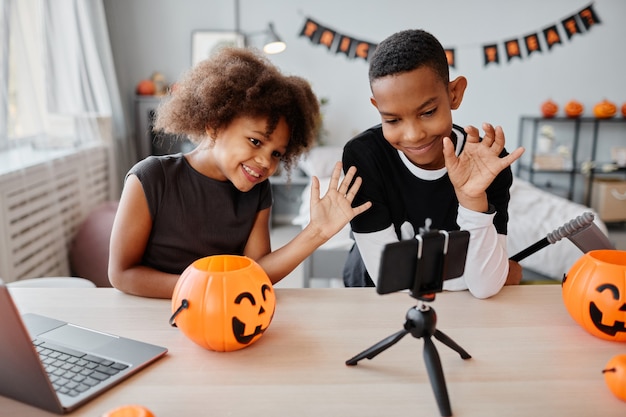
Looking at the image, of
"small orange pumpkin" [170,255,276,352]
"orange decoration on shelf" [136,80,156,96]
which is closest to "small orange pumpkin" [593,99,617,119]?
"orange decoration on shelf" [136,80,156,96]

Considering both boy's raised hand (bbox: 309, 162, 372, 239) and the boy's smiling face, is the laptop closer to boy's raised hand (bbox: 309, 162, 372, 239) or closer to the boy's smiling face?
boy's raised hand (bbox: 309, 162, 372, 239)

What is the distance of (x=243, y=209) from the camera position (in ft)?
4.07

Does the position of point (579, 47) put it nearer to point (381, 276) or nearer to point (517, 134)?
point (517, 134)

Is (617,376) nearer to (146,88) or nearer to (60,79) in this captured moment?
(60,79)

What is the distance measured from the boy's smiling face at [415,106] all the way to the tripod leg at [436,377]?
0.45 m

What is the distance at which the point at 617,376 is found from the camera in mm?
649

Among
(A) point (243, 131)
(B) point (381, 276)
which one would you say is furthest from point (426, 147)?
(B) point (381, 276)

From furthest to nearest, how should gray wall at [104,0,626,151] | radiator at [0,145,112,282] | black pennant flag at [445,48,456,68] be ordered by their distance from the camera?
1. black pennant flag at [445,48,456,68]
2. gray wall at [104,0,626,151]
3. radiator at [0,145,112,282]

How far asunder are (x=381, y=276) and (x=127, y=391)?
361mm

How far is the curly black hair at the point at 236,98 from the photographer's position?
1123mm

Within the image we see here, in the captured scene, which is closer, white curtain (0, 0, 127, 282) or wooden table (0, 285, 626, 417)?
wooden table (0, 285, 626, 417)

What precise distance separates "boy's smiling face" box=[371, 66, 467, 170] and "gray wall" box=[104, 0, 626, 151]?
11.2ft

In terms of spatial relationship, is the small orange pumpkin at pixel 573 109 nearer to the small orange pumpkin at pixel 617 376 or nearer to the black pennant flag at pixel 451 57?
the black pennant flag at pixel 451 57

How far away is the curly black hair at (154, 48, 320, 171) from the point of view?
1.12 m
